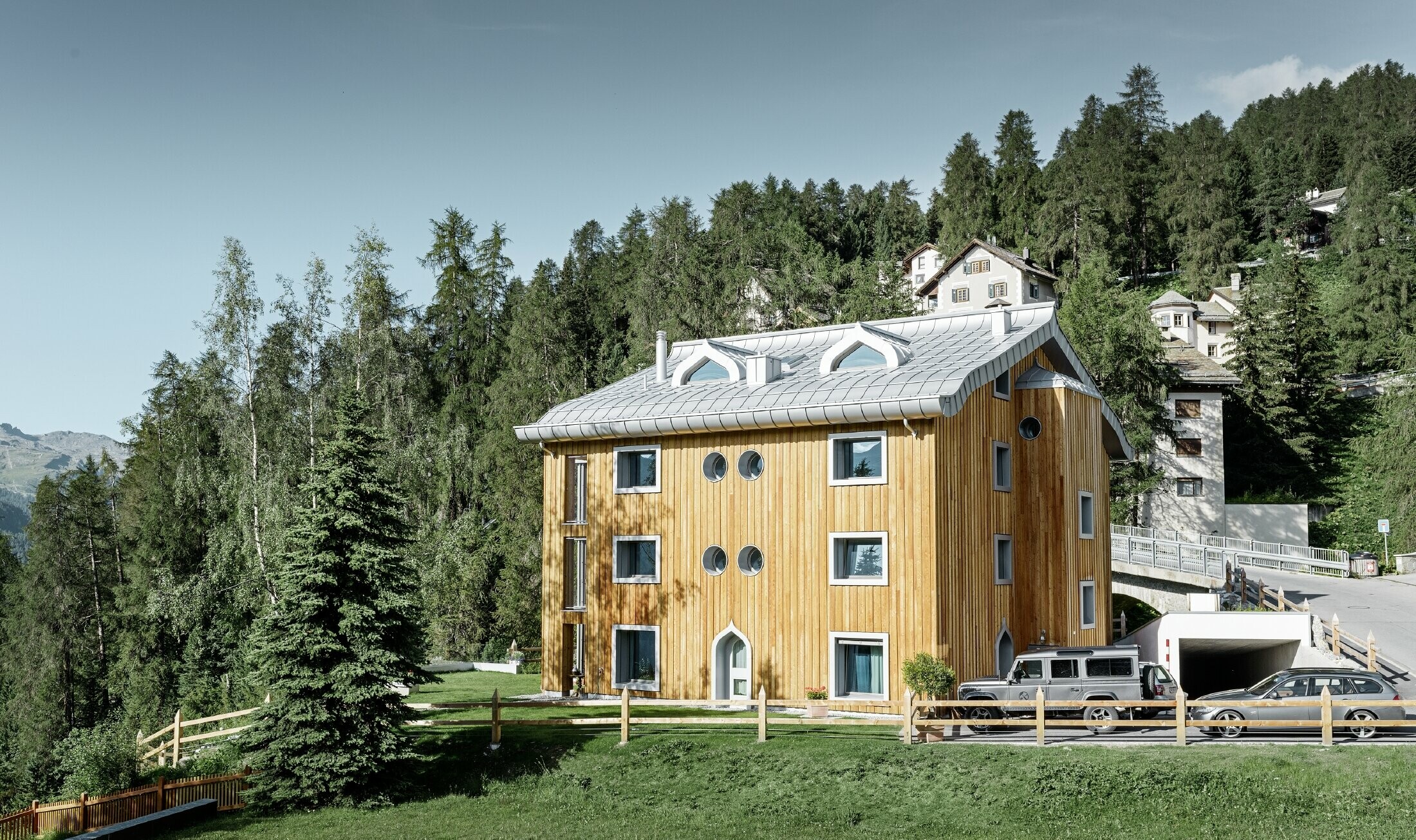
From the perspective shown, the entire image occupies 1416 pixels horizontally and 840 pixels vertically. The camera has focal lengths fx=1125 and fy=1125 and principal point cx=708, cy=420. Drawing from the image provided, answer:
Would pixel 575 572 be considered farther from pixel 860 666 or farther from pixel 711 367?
pixel 860 666

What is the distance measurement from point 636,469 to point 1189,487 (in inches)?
1474

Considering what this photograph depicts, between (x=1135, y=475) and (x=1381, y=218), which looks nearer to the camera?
(x=1135, y=475)

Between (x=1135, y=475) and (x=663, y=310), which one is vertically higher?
(x=663, y=310)

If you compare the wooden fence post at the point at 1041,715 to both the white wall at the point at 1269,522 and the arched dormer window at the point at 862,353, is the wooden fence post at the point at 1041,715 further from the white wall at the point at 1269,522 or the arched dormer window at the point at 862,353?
the white wall at the point at 1269,522

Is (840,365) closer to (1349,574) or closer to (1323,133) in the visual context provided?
(1349,574)

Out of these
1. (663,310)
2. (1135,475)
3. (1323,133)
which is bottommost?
(1135,475)

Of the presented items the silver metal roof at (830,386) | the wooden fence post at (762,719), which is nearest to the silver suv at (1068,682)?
the wooden fence post at (762,719)

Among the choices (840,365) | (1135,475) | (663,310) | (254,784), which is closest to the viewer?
(254,784)

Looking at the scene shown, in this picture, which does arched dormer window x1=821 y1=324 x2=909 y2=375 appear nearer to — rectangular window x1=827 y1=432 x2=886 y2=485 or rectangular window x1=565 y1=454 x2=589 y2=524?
rectangular window x1=827 y1=432 x2=886 y2=485

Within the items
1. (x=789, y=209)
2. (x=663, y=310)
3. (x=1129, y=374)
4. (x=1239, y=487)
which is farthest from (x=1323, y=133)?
(x=663, y=310)

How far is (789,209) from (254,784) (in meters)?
77.7

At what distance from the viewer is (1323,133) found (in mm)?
126000

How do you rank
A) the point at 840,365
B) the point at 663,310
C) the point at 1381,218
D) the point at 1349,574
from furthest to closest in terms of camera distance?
the point at 1381,218, the point at 663,310, the point at 1349,574, the point at 840,365

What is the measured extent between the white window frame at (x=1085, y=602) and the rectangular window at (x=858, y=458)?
24.0 feet
